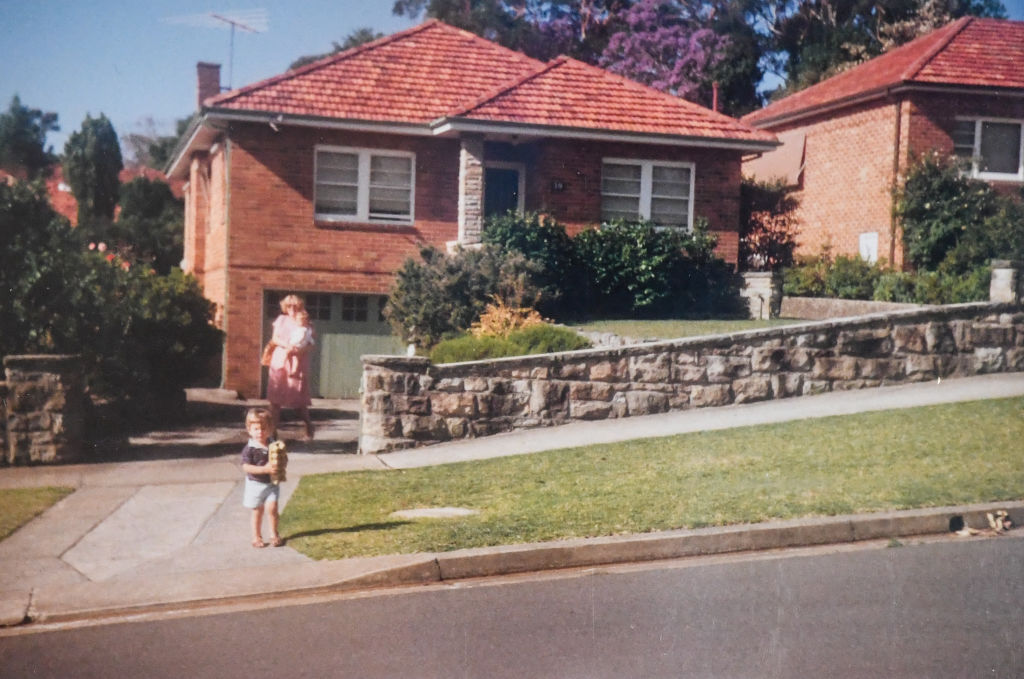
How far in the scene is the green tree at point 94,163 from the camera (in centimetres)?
671

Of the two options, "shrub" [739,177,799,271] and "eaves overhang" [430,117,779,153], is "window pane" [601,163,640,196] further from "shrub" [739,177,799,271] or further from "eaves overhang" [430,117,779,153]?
"shrub" [739,177,799,271]

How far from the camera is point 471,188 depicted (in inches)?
742

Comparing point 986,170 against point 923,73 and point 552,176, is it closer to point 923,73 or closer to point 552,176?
point 923,73

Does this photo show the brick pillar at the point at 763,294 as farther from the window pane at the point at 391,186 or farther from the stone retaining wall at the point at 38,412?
the stone retaining wall at the point at 38,412

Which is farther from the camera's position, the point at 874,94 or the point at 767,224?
the point at 767,224

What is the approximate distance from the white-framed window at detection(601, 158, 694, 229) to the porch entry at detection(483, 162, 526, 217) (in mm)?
1684

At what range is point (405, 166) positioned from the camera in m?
19.5

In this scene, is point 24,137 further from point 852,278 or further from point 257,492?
point 852,278

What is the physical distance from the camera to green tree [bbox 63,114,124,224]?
264 inches

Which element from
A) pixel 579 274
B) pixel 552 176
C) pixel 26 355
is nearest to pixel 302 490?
pixel 26 355

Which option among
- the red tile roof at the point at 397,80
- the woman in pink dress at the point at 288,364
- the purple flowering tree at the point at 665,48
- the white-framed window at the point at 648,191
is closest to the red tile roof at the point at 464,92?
the red tile roof at the point at 397,80

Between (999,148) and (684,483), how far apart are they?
47.9ft

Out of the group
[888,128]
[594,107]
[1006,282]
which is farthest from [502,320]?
[888,128]

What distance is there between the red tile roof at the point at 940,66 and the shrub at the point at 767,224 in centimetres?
195
